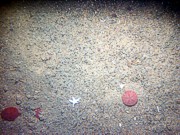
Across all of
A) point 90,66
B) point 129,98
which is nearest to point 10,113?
point 90,66

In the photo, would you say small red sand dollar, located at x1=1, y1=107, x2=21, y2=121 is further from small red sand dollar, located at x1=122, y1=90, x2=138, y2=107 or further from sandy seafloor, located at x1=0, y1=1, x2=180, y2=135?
small red sand dollar, located at x1=122, y1=90, x2=138, y2=107

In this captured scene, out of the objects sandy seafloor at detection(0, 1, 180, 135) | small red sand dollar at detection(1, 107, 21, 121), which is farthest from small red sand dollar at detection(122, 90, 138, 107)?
small red sand dollar at detection(1, 107, 21, 121)

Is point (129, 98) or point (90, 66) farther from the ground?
point (90, 66)

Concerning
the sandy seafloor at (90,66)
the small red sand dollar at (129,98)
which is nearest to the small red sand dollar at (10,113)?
the sandy seafloor at (90,66)

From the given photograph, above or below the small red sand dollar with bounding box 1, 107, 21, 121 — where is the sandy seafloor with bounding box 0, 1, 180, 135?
above

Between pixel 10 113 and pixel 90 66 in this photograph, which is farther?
pixel 90 66

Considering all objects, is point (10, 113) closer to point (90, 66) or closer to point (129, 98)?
point (90, 66)

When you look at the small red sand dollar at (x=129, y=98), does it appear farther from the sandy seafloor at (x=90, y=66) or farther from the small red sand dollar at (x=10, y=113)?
the small red sand dollar at (x=10, y=113)
